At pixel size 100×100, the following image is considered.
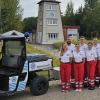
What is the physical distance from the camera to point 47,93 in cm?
1137

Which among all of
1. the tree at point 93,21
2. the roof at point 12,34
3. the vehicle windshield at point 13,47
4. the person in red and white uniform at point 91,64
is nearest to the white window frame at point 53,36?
the tree at point 93,21

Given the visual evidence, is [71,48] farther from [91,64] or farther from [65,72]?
[91,64]

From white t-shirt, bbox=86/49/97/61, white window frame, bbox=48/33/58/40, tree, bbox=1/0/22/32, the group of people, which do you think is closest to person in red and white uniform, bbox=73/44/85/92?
the group of people

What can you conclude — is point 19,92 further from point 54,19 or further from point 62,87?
point 54,19

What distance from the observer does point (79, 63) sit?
462 inches

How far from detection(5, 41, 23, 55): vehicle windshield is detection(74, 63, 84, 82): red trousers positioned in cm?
206

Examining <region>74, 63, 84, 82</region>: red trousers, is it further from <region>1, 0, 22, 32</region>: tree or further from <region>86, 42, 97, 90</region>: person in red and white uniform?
<region>1, 0, 22, 32</region>: tree

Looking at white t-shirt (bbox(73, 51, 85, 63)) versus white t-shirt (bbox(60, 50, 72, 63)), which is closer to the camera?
white t-shirt (bbox(60, 50, 72, 63))

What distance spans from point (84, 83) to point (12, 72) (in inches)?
119

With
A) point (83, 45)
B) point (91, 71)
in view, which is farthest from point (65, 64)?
point (91, 71)

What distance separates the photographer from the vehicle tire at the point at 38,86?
1095cm

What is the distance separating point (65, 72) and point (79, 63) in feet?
1.74

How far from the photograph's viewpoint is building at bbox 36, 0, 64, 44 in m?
64.0

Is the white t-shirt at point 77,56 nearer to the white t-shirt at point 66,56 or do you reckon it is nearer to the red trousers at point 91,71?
the white t-shirt at point 66,56
